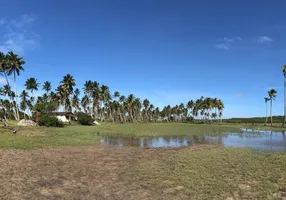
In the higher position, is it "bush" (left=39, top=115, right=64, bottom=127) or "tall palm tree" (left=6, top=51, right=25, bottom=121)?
"tall palm tree" (left=6, top=51, right=25, bottom=121)

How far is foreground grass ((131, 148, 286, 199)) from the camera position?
11805 millimetres

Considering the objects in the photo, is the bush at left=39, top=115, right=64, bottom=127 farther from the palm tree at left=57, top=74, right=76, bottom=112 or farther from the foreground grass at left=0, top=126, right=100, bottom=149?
the palm tree at left=57, top=74, right=76, bottom=112

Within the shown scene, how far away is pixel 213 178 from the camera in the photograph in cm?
1439

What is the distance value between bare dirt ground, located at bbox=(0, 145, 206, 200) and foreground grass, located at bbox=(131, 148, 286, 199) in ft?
3.08

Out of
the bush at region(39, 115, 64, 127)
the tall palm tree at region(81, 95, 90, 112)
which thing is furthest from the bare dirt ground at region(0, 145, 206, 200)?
the tall palm tree at region(81, 95, 90, 112)

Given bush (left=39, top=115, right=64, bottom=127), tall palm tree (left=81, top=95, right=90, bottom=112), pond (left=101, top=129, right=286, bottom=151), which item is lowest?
pond (left=101, top=129, right=286, bottom=151)

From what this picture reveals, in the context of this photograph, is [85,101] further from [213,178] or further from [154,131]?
[213,178]

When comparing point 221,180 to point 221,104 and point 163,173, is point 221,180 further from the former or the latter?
point 221,104

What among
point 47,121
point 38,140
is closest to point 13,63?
point 47,121

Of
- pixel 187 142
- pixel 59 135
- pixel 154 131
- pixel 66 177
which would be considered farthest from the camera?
pixel 154 131

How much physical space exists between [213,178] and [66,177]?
295 inches

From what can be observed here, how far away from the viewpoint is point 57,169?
55.7 ft

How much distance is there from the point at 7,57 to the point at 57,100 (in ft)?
151

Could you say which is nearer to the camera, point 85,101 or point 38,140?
point 38,140
